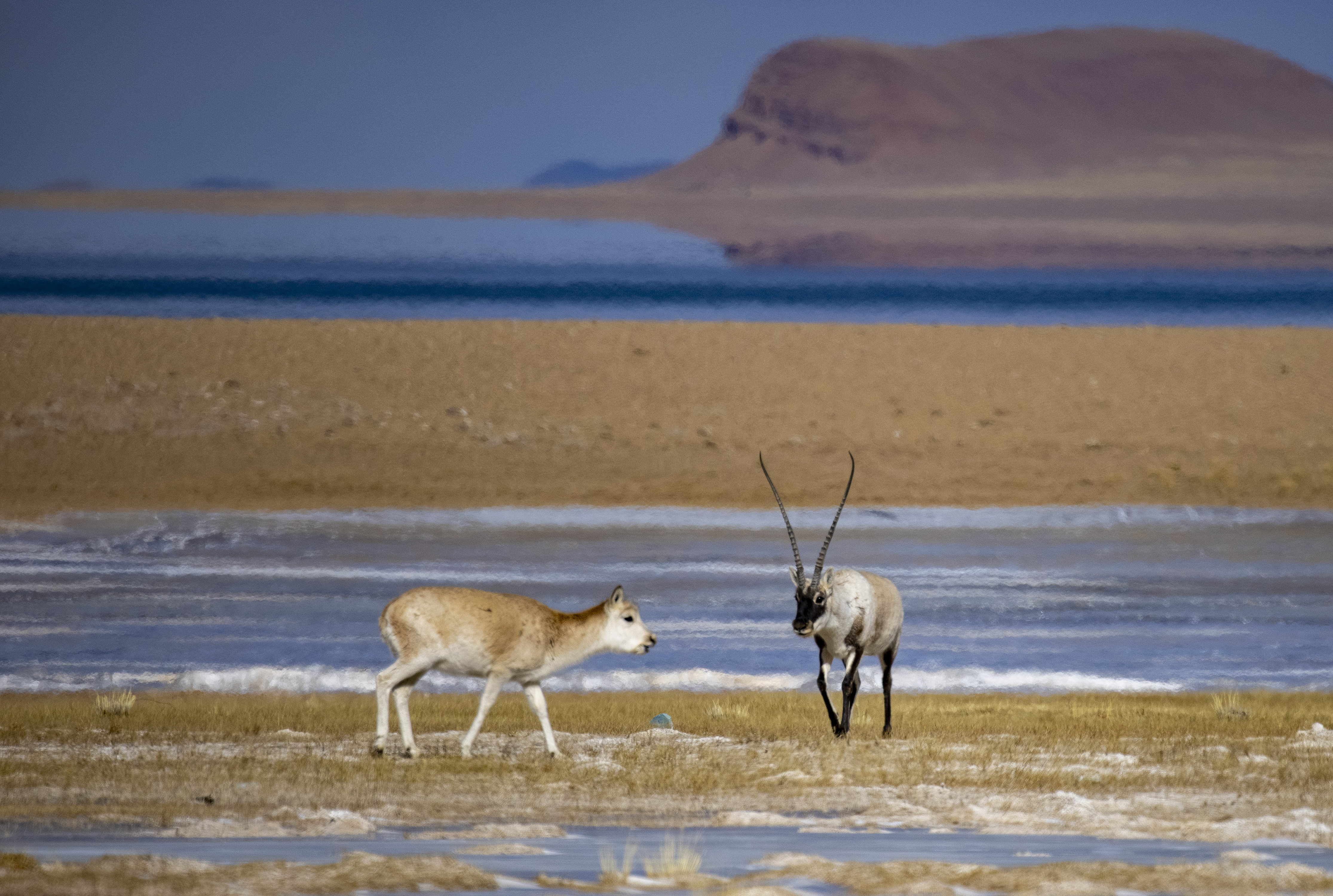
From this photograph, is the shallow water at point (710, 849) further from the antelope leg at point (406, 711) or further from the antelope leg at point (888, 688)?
the antelope leg at point (888, 688)

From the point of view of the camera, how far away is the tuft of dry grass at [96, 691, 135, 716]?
1472 cm

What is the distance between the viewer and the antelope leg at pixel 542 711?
12.0 m

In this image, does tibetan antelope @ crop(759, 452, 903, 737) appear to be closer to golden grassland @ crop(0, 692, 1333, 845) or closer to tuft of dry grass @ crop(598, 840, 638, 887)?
golden grassland @ crop(0, 692, 1333, 845)

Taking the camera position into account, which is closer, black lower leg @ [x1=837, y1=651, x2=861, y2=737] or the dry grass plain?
the dry grass plain

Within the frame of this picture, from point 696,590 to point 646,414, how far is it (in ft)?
65.0

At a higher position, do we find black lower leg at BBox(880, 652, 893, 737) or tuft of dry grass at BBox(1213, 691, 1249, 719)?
black lower leg at BBox(880, 652, 893, 737)

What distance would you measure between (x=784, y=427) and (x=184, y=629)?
76.1ft

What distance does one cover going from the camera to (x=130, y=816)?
31.2ft

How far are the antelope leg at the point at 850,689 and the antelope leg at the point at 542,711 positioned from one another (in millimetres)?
2352

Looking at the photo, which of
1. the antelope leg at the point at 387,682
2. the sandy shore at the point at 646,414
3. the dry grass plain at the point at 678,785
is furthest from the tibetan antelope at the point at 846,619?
the sandy shore at the point at 646,414

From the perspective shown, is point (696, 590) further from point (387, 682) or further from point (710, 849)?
point (710, 849)

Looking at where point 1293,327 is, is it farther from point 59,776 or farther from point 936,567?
point 59,776

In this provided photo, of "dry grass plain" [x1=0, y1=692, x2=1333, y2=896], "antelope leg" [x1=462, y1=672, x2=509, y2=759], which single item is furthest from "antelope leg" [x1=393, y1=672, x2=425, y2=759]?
"antelope leg" [x1=462, y1=672, x2=509, y2=759]

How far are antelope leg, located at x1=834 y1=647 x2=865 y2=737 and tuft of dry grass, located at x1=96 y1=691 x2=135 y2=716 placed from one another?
19.6 feet
